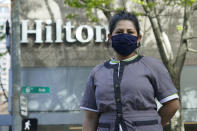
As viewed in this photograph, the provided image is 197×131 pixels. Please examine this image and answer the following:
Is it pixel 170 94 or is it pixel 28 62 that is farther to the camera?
pixel 28 62

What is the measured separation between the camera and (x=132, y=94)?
1946mm

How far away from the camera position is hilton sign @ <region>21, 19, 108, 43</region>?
14.0m

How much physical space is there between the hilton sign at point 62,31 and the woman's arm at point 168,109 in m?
11.9

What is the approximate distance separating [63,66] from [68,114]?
6.30 ft

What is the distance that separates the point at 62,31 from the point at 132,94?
12.4 meters

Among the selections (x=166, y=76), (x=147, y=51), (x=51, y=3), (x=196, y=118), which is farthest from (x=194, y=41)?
(x=166, y=76)

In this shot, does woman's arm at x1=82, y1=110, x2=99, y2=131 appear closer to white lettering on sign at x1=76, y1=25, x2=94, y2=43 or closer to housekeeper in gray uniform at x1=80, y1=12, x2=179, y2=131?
housekeeper in gray uniform at x1=80, y1=12, x2=179, y2=131

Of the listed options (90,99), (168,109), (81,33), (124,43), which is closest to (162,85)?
(168,109)

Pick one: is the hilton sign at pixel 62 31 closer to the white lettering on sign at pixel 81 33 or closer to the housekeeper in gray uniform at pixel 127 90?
the white lettering on sign at pixel 81 33

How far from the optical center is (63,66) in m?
14.0

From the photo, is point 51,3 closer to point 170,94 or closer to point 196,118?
point 196,118

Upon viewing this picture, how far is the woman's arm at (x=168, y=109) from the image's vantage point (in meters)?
2.05

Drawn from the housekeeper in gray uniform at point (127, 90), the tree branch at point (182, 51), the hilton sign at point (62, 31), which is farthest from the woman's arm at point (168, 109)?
the hilton sign at point (62, 31)

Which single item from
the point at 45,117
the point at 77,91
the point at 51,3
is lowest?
the point at 45,117
